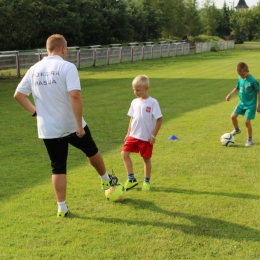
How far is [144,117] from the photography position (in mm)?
6070

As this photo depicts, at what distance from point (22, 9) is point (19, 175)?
33.4m

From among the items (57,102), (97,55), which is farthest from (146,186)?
(97,55)

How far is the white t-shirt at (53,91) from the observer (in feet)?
→ 16.1

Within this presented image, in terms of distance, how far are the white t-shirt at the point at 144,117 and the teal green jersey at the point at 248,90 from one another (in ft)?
10.4

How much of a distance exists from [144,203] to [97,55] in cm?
2838

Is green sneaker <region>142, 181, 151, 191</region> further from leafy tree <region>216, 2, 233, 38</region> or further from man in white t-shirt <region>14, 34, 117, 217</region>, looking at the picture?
leafy tree <region>216, 2, 233, 38</region>

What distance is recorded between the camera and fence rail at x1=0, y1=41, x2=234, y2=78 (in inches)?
943

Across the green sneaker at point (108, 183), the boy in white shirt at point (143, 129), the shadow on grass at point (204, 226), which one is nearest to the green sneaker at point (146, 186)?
the boy in white shirt at point (143, 129)

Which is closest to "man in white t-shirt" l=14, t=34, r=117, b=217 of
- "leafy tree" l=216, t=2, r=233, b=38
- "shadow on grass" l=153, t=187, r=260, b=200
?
"shadow on grass" l=153, t=187, r=260, b=200

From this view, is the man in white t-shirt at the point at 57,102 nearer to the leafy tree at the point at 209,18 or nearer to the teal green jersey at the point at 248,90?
the teal green jersey at the point at 248,90

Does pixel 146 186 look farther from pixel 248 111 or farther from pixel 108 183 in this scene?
pixel 248 111

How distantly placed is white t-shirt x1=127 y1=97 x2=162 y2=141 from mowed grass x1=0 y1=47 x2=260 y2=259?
29.8 inches

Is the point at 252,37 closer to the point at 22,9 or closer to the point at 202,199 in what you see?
the point at 22,9

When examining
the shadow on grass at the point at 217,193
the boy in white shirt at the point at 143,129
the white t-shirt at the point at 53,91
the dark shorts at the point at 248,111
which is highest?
the white t-shirt at the point at 53,91
